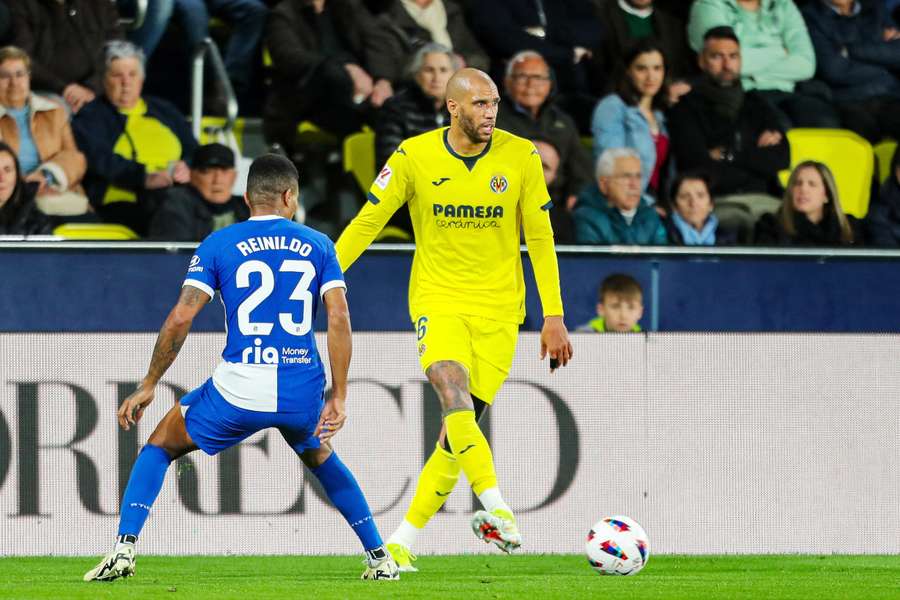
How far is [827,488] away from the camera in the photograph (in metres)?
9.07

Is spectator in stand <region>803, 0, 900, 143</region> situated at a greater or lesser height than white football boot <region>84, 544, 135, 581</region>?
greater

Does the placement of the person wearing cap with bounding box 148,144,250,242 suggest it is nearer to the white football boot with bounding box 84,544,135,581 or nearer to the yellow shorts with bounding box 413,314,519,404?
the yellow shorts with bounding box 413,314,519,404

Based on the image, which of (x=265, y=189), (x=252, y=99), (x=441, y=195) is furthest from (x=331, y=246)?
(x=252, y=99)

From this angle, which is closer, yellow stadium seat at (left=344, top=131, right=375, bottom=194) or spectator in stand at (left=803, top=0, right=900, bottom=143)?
yellow stadium seat at (left=344, top=131, right=375, bottom=194)

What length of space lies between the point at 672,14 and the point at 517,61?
83.2 inches

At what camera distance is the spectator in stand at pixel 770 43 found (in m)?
12.6

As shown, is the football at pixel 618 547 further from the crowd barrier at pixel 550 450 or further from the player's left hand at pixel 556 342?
the crowd barrier at pixel 550 450

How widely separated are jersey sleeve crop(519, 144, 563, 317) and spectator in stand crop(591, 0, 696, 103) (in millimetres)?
5123

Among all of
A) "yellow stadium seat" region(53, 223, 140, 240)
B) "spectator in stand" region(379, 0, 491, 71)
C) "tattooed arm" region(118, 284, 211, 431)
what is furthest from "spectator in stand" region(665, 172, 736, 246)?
"tattooed arm" region(118, 284, 211, 431)

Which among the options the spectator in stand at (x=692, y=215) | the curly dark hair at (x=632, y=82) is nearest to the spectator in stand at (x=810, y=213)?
the spectator in stand at (x=692, y=215)

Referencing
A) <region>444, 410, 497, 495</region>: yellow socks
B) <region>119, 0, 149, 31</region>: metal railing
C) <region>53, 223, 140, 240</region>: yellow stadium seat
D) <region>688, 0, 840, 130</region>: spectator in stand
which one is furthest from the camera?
<region>688, 0, 840, 130</region>: spectator in stand

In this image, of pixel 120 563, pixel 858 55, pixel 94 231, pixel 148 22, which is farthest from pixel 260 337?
pixel 858 55

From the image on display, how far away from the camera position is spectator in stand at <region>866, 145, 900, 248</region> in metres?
11.5

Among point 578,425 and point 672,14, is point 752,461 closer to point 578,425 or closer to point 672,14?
point 578,425
